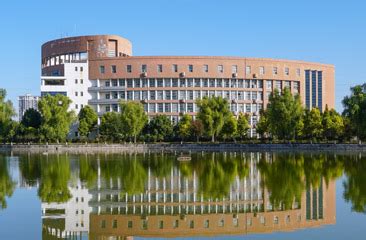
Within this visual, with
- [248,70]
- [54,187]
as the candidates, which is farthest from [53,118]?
[54,187]

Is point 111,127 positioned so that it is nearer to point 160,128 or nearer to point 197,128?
point 160,128

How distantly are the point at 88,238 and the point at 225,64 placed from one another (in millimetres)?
66502

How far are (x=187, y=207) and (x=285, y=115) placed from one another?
46.3m

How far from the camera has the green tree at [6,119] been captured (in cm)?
6800

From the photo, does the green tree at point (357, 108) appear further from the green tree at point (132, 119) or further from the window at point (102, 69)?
the window at point (102, 69)

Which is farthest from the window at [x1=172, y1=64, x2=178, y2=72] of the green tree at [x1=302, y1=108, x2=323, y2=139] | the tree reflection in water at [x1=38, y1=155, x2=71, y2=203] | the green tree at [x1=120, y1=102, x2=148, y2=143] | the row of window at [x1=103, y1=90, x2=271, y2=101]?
the tree reflection in water at [x1=38, y1=155, x2=71, y2=203]

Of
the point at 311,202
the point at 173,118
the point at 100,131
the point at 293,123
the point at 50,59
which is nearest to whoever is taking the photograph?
the point at 311,202

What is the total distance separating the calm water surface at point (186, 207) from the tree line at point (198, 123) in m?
36.4

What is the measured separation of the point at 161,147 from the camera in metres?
62.9

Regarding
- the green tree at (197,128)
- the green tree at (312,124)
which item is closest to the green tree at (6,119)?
the green tree at (197,128)

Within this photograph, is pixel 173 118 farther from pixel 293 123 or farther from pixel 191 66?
pixel 293 123

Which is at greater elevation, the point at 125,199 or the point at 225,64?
the point at 225,64

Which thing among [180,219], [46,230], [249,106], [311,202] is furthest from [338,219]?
[249,106]

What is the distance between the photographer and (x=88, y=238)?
477 inches
